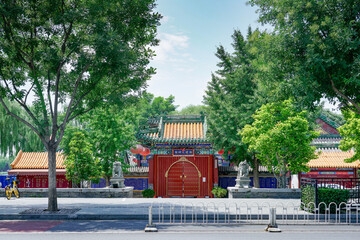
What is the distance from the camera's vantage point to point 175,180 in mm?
25125

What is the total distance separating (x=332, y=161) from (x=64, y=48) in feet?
71.9

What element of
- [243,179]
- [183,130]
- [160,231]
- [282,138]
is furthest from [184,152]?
[160,231]

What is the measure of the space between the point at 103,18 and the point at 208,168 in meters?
14.4

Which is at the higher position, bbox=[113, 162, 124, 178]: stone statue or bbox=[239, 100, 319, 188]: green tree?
bbox=[239, 100, 319, 188]: green tree

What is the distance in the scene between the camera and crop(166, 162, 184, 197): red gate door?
984 inches

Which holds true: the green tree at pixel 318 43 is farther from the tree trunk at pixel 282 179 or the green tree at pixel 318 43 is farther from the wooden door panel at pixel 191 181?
the wooden door panel at pixel 191 181

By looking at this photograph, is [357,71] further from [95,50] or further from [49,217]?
[49,217]

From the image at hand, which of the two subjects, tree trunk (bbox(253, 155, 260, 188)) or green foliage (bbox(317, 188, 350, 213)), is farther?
tree trunk (bbox(253, 155, 260, 188))

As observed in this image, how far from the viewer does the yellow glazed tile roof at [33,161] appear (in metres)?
25.7

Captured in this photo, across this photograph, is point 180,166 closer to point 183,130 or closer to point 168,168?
point 168,168

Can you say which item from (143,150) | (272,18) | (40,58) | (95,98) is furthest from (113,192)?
(272,18)

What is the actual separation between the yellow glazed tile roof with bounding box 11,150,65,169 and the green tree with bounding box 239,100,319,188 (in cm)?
1386

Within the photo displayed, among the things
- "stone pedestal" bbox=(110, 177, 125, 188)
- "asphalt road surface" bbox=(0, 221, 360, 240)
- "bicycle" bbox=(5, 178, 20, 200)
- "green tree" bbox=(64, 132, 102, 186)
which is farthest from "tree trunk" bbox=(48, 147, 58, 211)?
"green tree" bbox=(64, 132, 102, 186)

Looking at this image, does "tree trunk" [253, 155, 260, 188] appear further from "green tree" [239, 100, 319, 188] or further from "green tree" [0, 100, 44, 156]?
"green tree" [0, 100, 44, 156]
